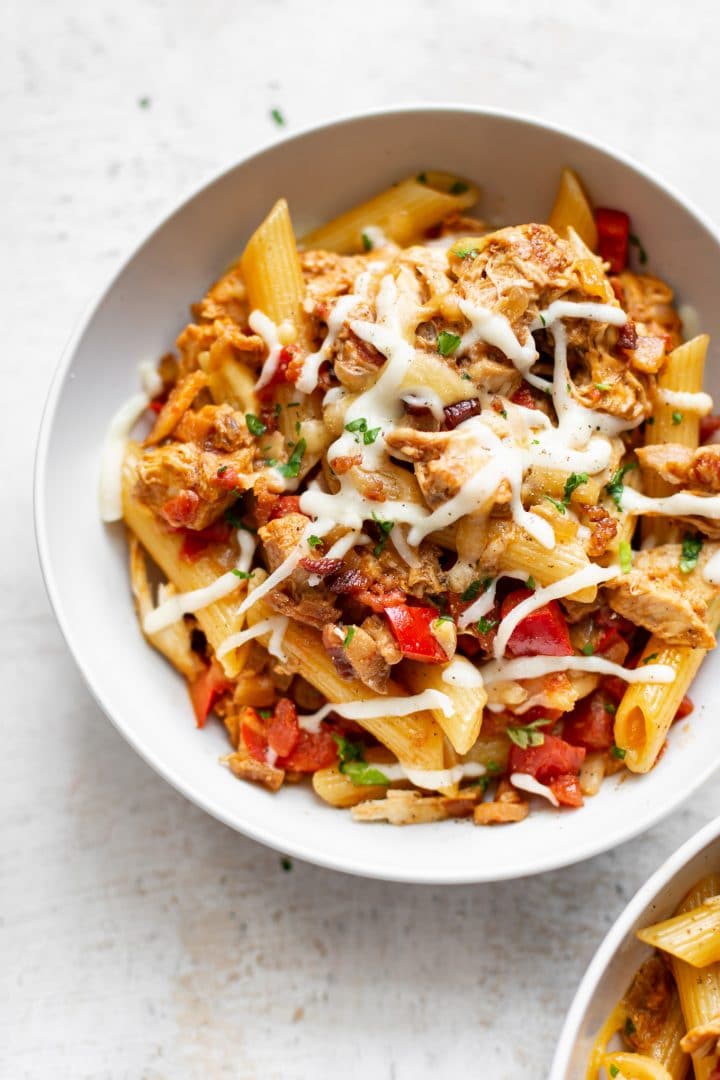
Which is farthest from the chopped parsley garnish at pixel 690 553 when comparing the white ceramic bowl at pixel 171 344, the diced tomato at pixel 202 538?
the diced tomato at pixel 202 538

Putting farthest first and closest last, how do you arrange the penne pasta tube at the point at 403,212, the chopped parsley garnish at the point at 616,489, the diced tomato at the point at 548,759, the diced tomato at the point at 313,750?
1. the penne pasta tube at the point at 403,212
2. the diced tomato at the point at 313,750
3. the diced tomato at the point at 548,759
4. the chopped parsley garnish at the point at 616,489

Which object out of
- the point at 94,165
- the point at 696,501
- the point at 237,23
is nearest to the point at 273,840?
the point at 696,501

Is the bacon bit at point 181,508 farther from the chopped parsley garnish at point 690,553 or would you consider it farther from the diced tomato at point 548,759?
the chopped parsley garnish at point 690,553

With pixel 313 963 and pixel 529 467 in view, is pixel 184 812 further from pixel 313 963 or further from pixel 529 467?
pixel 529 467

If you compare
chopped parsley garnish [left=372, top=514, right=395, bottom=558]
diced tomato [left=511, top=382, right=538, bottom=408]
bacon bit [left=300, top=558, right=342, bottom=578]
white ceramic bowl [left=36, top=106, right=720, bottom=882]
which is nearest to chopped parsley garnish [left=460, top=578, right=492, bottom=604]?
chopped parsley garnish [left=372, top=514, right=395, bottom=558]

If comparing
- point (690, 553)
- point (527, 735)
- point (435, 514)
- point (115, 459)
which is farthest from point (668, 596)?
point (115, 459)

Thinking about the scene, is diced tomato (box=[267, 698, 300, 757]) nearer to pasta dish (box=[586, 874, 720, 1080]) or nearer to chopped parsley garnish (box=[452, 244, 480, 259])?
pasta dish (box=[586, 874, 720, 1080])

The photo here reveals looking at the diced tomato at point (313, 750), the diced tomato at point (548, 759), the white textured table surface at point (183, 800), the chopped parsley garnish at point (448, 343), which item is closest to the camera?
the chopped parsley garnish at point (448, 343)
